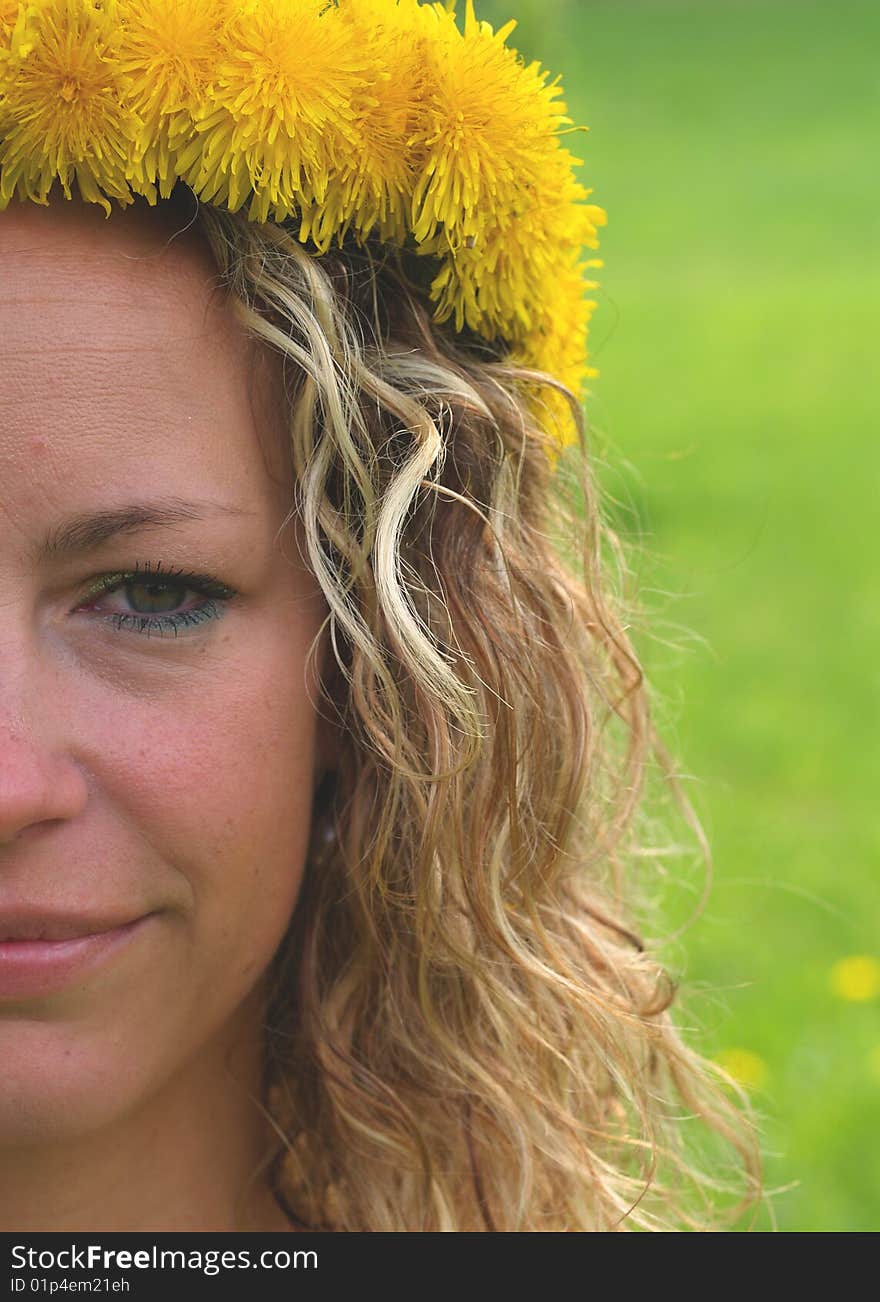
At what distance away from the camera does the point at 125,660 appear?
1.91 metres

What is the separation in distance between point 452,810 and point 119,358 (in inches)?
27.3

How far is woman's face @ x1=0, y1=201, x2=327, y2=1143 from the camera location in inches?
72.0

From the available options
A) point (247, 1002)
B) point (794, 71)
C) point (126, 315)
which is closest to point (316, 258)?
point (126, 315)

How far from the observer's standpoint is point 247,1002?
236 cm

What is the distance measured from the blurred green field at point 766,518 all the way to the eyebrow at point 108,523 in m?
0.69

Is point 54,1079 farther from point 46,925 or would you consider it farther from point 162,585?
point 162,585

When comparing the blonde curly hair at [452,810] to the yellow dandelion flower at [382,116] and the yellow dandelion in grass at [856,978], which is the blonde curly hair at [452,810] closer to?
the yellow dandelion flower at [382,116]

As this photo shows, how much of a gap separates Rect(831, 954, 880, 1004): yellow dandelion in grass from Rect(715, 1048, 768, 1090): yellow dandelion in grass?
0.44 metres

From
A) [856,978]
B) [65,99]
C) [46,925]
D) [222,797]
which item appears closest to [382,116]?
[65,99]

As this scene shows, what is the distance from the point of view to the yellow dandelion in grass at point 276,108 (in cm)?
184

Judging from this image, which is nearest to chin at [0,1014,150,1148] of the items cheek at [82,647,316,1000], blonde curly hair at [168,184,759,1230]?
cheek at [82,647,316,1000]

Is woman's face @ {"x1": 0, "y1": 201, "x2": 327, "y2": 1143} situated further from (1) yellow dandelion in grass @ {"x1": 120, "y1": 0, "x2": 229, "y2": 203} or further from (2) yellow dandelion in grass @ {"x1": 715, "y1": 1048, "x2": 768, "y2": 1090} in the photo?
(2) yellow dandelion in grass @ {"x1": 715, "y1": 1048, "x2": 768, "y2": 1090}
